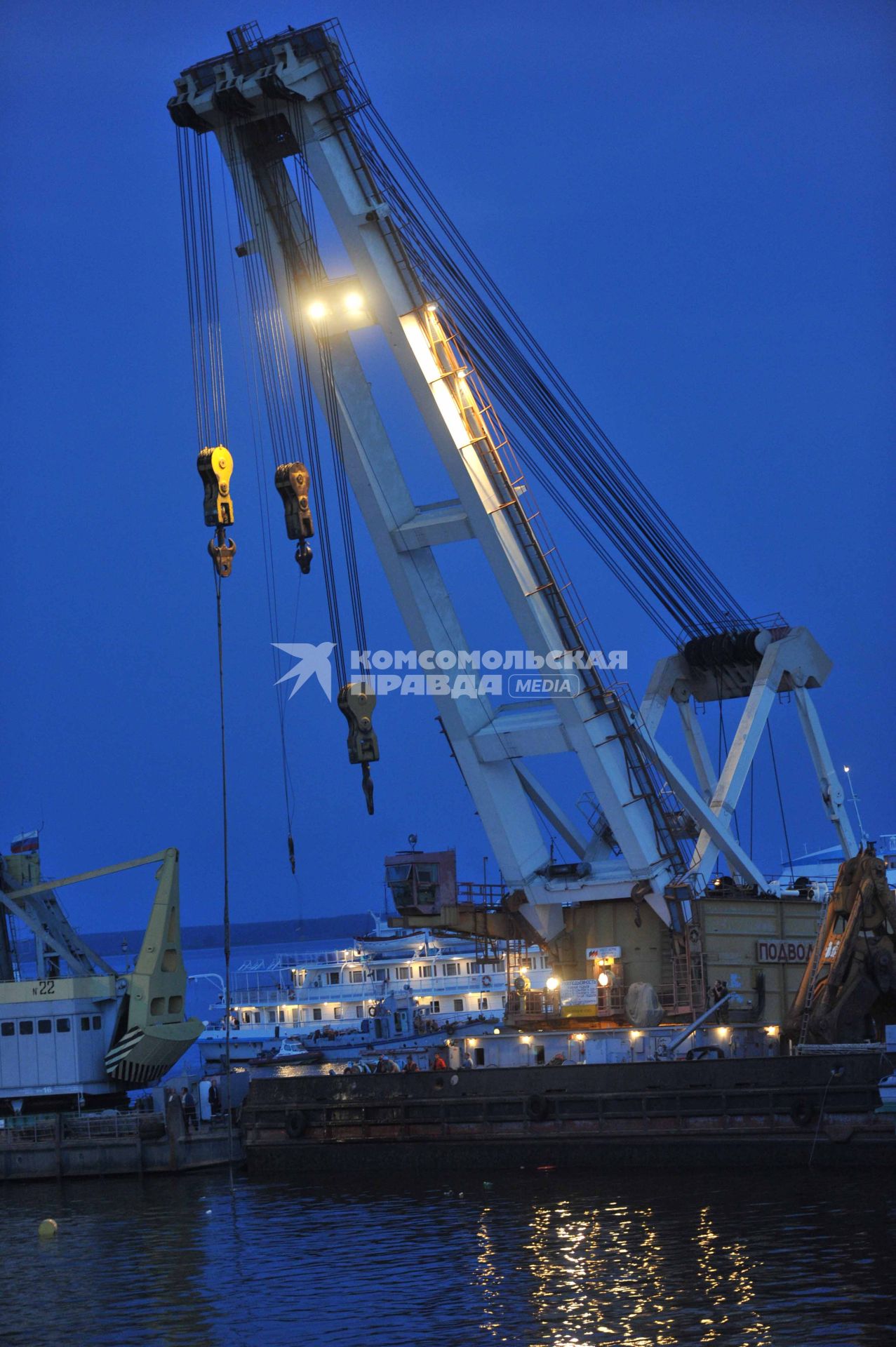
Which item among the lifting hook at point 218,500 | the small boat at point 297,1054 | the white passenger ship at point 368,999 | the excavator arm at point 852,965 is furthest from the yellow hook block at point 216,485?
the white passenger ship at point 368,999

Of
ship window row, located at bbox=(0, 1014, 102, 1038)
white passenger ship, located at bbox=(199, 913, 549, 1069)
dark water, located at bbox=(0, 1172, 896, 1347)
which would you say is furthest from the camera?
→ white passenger ship, located at bbox=(199, 913, 549, 1069)

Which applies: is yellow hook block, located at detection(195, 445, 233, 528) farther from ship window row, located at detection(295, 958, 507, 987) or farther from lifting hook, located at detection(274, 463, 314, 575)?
ship window row, located at detection(295, 958, 507, 987)

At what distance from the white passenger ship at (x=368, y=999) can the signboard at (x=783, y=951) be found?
20.3 meters

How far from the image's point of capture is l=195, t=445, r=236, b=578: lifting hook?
1102 inches

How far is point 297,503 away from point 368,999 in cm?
3515

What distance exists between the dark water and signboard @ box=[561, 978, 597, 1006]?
5.33 metres

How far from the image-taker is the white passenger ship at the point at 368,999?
187 ft

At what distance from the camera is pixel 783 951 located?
36.1 meters

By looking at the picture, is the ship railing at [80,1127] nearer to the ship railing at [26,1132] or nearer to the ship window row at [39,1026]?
the ship railing at [26,1132]

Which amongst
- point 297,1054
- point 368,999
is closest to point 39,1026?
point 297,1054

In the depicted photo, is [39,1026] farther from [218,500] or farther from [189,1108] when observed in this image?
[218,500]

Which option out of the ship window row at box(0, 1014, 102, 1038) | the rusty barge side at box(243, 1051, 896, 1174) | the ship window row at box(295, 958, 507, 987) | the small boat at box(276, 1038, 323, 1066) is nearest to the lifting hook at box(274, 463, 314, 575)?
the rusty barge side at box(243, 1051, 896, 1174)

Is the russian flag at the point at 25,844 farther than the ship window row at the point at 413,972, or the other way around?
the ship window row at the point at 413,972

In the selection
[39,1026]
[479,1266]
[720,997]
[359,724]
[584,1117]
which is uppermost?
[359,724]
